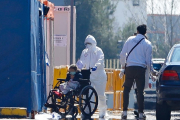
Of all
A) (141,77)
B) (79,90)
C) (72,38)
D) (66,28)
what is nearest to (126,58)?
(141,77)

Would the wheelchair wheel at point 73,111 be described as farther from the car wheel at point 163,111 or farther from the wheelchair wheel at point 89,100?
the car wheel at point 163,111

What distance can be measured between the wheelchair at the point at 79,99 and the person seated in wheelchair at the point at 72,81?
3.1 inches

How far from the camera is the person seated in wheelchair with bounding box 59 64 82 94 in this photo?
34.4ft

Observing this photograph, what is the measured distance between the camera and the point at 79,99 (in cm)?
1032

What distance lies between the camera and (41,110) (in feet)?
34.3

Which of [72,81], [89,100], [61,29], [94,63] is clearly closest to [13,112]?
[72,81]

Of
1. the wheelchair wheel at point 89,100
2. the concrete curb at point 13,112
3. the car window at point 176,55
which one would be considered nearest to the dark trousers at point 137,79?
the wheelchair wheel at point 89,100

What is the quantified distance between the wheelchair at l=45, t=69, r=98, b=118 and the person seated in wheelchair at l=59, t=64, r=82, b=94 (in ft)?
0.26

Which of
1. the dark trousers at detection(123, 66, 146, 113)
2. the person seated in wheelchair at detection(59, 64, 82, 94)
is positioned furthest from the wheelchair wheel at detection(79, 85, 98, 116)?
the dark trousers at detection(123, 66, 146, 113)

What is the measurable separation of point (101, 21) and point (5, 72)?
36.1 meters

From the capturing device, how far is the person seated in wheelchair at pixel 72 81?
10500 mm

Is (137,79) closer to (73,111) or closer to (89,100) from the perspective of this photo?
(89,100)

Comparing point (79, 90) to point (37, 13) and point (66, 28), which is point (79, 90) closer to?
point (37, 13)

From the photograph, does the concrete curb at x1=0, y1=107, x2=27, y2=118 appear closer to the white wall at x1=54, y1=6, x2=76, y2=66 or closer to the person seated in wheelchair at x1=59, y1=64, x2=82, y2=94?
the person seated in wheelchair at x1=59, y1=64, x2=82, y2=94
